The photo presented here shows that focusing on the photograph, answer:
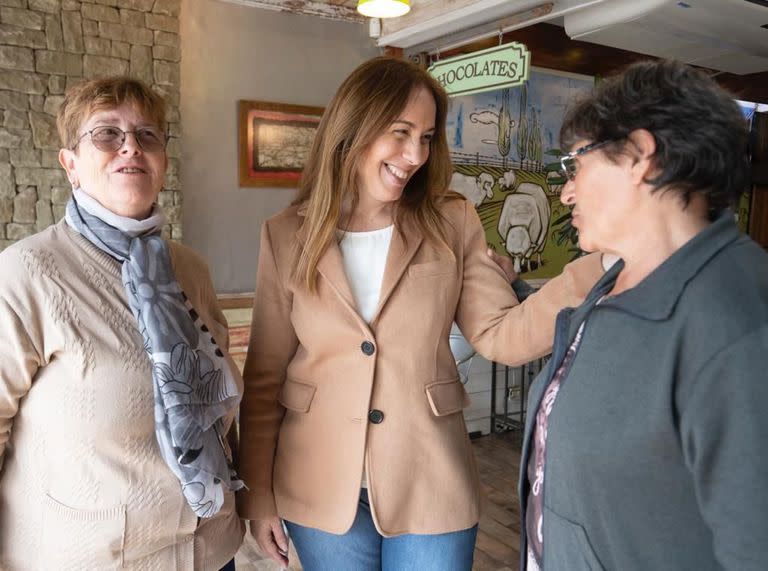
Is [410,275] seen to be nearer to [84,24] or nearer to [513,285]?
[513,285]

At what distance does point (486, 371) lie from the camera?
501 centimetres

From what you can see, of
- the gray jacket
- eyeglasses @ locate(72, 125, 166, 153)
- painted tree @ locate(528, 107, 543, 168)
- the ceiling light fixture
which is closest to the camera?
the gray jacket

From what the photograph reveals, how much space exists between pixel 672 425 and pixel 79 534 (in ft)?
3.55

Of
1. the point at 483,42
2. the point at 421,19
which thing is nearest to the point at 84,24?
the point at 421,19

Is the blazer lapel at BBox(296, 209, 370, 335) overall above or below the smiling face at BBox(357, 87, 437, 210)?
below

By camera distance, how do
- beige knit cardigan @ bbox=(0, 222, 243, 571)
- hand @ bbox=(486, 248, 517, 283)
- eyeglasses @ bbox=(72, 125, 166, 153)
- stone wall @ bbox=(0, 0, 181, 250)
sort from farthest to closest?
stone wall @ bbox=(0, 0, 181, 250), hand @ bbox=(486, 248, 517, 283), eyeglasses @ bbox=(72, 125, 166, 153), beige knit cardigan @ bbox=(0, 222, 243, 571)

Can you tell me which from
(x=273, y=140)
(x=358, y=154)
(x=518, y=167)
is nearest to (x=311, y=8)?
(x=273, y=140)

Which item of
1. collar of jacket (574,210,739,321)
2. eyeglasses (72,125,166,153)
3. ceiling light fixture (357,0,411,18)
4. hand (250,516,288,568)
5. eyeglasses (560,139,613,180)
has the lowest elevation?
hand (250,516,288,568)

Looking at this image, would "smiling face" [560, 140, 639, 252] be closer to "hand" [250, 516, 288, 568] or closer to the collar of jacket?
the collar of jacket

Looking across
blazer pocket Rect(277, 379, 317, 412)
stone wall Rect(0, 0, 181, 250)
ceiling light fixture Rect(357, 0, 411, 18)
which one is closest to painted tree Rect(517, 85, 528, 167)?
ceiling light fixture Rect(357, 0, 411, 18)

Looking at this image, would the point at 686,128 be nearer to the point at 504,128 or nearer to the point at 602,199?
the point at 602,199

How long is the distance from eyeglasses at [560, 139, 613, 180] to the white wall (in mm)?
3234

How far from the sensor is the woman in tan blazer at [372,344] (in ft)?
4.81

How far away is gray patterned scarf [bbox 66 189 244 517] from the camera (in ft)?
4.30
